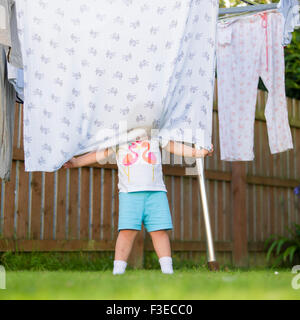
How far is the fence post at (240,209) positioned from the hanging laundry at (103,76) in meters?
2.58

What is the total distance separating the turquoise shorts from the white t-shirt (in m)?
0.04

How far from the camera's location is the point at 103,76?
3291 millimetres

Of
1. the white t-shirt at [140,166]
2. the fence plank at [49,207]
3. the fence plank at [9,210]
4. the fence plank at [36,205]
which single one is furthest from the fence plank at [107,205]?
the white t-shirt at [140,166]

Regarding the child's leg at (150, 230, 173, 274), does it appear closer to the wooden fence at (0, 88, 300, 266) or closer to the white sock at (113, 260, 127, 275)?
the white sock at (113, 260, 127, 275)

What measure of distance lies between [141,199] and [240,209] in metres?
2.79

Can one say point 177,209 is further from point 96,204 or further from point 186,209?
point 96,204

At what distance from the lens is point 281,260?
618cm

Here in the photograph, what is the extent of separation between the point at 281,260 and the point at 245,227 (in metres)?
0.63

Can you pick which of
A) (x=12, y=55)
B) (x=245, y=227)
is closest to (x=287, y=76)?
(x=245, y=227)

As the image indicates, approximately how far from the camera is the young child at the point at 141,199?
3.20 metres

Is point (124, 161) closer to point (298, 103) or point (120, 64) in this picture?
point (120, 64)

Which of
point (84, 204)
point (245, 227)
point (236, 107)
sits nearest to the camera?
point (236, 107)

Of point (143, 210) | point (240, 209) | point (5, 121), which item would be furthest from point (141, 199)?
point (240, 209)

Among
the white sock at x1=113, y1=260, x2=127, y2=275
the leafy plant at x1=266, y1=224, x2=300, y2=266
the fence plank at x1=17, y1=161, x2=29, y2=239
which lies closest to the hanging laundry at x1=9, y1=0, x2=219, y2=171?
the white sock at x1=113, y1=260, x2=127, y2=275
